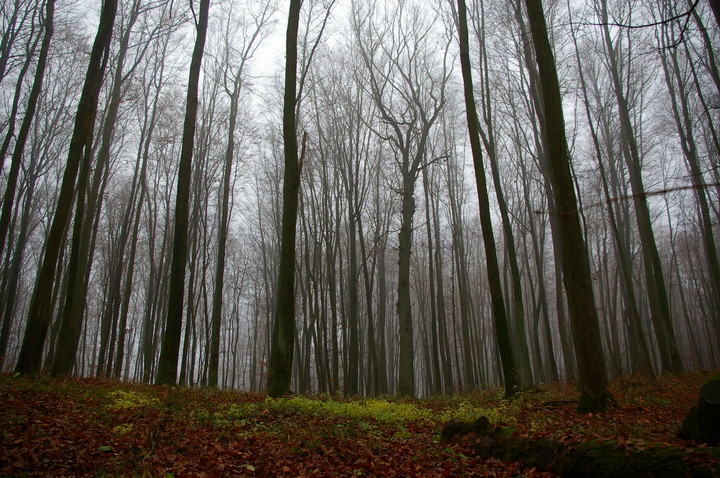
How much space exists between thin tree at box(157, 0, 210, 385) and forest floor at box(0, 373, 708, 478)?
1.32 metres

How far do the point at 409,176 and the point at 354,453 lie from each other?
10715 millimetres

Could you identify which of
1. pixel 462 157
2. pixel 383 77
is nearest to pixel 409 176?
pixel 383 77

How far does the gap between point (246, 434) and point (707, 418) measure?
15.2 feet

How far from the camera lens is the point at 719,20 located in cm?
434

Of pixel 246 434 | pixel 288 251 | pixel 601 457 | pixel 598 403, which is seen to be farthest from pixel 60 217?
pixel 598 403

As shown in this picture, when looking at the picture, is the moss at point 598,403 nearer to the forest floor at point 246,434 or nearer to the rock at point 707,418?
the forest floor at point 246,434

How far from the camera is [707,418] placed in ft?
12.0

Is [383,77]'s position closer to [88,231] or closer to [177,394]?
[88,231]

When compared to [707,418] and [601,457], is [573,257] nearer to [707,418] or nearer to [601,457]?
[707,418]

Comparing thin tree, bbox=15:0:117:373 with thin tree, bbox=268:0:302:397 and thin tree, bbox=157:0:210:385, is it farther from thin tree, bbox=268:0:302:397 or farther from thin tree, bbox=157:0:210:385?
thin tree, bbox=268:0:302:397

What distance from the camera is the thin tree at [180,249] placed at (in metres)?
8.05

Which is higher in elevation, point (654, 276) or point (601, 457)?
point (654, 276)

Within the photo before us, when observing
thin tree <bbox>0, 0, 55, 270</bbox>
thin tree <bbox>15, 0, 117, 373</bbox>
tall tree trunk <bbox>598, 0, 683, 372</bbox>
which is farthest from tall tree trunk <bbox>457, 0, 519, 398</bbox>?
thin tree <bbox>0, 0, 55, 270</bbox>

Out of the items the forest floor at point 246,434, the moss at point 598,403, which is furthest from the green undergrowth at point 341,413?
the moss at point 598,403
